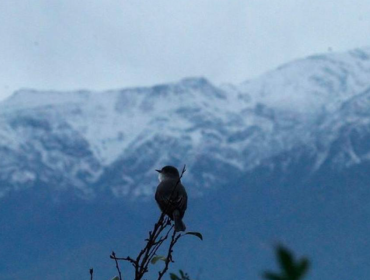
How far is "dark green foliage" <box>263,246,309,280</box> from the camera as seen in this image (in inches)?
66.4

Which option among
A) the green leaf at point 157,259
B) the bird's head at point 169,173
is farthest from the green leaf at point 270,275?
the bird's head at point 169,173

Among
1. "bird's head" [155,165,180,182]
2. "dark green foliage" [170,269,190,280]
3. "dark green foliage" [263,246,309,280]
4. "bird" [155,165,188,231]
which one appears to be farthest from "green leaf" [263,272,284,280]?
"bird's head" [155,165,180,182]

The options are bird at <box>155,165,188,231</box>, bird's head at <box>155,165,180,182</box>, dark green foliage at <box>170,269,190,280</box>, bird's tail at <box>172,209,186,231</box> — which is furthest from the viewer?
bird's head at <box>155,165,180,182</box>

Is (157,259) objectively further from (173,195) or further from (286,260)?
(286,260)

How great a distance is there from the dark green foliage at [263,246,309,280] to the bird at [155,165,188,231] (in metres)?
4.10

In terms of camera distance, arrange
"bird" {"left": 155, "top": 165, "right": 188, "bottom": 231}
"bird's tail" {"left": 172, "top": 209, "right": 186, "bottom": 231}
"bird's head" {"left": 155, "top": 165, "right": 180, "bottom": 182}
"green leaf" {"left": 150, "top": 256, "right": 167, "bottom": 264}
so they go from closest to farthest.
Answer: "green leaf" {"left": 150, "top": 256, "right": 167, "bottom": 264} < "bird's tail" {"left": 172, "top": 209, "right": 186, "bottom": 231} < "bird" {"left": 155, "top": 165, "right": 188, "bottom": 231} < "bird's head" {"left": 155, "top": 165, "right": 180, "bottom": 182}

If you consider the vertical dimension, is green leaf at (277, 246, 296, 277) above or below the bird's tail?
below

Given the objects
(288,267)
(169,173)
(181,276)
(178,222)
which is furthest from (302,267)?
(169,173)

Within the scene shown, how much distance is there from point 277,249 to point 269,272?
44 mm

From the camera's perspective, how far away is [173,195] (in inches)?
273

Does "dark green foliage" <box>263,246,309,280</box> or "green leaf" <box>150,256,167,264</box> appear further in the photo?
"green leaf" <box>150,256,167,264</box>

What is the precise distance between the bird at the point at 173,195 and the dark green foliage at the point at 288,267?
4.10m

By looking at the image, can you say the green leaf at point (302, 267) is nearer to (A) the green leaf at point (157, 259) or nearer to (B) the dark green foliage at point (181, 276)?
(B) the dark green foliage at point (181, 276)

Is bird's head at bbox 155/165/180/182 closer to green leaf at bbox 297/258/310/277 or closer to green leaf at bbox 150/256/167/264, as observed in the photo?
green leaf at bbox 150/256/167/264
